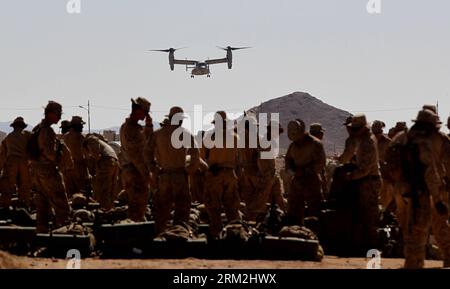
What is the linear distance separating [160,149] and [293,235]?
2704 mm

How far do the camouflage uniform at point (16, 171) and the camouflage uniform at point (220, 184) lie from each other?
480 cm

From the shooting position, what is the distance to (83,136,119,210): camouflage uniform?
1930cm

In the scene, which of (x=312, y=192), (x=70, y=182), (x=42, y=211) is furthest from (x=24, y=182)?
(x=312, y=192)

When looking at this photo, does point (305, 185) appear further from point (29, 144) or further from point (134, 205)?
point (29, 144)

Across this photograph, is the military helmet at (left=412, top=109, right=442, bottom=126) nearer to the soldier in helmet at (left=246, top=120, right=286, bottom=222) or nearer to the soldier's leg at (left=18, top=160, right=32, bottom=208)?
the soldier in helmet at (left=246, top=120, right=286, bottom=222)

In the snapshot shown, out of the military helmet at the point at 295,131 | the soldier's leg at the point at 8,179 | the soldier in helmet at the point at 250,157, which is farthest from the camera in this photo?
the soldier's leg at the point at 8,179

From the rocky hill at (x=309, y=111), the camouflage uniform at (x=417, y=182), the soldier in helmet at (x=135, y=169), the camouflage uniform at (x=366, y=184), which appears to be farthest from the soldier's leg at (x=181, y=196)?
the rocky hill at (x=309, y=111)

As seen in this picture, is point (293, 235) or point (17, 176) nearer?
point (293, 235)

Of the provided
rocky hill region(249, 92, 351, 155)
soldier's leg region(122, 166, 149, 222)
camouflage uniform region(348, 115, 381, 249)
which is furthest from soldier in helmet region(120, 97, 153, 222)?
rocky hill region(249, 92, 351, 155)

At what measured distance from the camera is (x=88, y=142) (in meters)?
19.7

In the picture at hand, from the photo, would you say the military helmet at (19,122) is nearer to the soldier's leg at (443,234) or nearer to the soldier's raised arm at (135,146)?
the soldier's raised arm at (135,146)

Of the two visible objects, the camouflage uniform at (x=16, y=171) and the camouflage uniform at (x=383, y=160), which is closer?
the camouflage uniform at (x=383, y=160)

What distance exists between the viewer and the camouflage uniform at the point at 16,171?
61.9 feet
